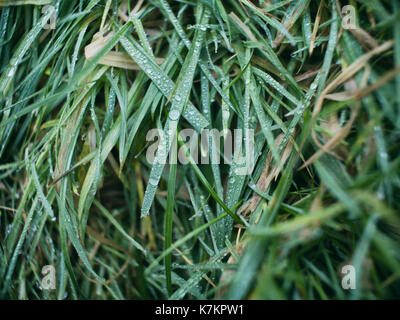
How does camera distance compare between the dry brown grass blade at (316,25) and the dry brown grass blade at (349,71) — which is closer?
the dry brown grass blade at (349,71)

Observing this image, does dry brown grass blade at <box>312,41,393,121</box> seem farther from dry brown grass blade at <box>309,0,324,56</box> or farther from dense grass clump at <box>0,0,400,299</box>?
dry brown grass blade at <box>309,0,324,56</box>

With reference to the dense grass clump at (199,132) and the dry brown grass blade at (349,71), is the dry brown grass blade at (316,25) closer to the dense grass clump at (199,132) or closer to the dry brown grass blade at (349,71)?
the dense grass clump at (199,132)

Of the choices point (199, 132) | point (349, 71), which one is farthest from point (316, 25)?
point (199, 132)

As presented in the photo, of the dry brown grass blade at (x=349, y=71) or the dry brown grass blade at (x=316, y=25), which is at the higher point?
the dry brown grass blade at (x=316, y=25)

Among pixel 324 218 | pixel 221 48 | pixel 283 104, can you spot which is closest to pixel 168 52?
pixel 221 48

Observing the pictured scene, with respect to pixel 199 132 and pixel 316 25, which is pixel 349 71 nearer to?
pixel 316 25

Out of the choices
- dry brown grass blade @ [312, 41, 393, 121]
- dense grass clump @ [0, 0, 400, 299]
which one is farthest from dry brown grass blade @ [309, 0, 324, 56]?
dry brown grass blade @ [312, 41, 393, 121]

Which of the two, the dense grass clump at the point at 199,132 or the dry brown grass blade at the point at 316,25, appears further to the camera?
the dry brown grass blade at the point at 316,25

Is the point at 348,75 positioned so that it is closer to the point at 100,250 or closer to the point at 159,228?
the point at 159,228

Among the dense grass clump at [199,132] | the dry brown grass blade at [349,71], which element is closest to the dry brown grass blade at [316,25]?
the dense grass clump at [199,132]
